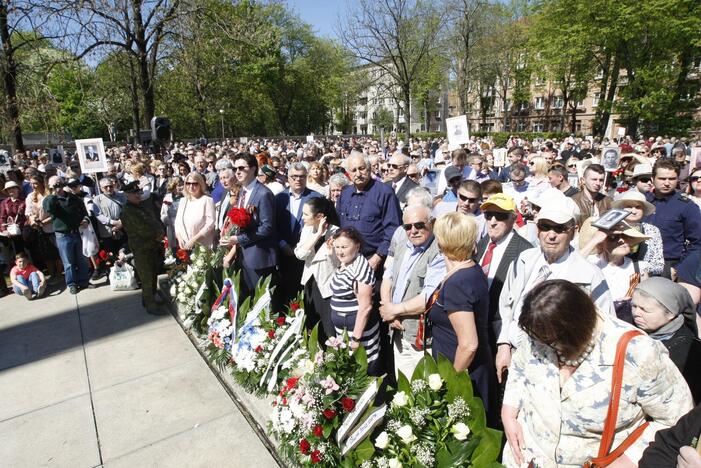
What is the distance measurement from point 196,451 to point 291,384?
1104mm

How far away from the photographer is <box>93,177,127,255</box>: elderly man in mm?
6742

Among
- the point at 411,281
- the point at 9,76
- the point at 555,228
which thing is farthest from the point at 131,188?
the point at 9,76

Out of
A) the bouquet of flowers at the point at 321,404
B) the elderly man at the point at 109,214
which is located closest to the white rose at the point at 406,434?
the bouquet of flowers at the point at 321,404

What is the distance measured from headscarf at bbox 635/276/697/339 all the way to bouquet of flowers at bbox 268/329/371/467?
63.0 inches

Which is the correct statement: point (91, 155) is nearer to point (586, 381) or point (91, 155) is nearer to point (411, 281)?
point (411, 281)

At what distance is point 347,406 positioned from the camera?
2.23 m

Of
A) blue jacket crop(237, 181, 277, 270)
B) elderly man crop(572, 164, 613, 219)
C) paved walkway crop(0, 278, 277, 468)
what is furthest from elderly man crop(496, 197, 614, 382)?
blue jacket crop(237, 181, 277, 270)

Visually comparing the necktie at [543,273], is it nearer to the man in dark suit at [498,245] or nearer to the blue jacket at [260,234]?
the man in dark suit at [498,245]

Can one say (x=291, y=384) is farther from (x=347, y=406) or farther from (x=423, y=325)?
(x=423, y=325)

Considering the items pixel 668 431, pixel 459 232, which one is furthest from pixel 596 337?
pixel 459 232

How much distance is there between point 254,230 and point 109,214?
3831 mm

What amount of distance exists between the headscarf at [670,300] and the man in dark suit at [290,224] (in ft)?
10.7

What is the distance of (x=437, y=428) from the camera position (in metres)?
2.07

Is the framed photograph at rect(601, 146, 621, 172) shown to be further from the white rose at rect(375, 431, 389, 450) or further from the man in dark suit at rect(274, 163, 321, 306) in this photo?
the white rose at rect(375, 431, 389, 450)
